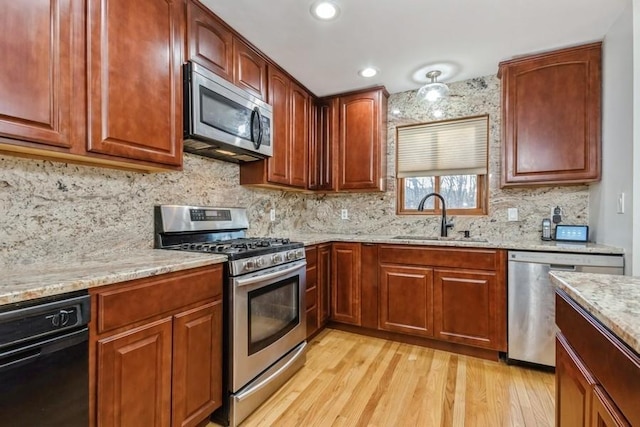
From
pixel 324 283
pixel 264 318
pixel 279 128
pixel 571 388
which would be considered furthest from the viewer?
pixel 324 283

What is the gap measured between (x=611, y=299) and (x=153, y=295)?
5.12ft

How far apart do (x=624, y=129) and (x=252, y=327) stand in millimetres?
2527

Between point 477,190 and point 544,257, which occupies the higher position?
point 477,190

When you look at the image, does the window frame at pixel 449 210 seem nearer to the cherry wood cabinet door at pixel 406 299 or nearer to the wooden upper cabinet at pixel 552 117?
the wooden upper cabinet at pixel 552 117

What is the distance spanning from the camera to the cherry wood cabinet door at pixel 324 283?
2.66m

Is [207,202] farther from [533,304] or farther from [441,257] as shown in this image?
[533,304]

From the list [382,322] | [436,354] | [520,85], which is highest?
[520,85]

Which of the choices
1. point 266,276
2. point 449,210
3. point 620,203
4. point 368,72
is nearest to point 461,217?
point 449,210

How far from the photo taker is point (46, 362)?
3.06 feet

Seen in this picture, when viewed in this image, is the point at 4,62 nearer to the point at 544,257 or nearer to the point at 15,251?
the point at 15,251

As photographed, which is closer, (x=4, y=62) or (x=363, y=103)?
(x=4, y=62)

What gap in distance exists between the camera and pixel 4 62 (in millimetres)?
1057

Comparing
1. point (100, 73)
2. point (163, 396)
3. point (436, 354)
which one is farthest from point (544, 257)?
point (100, 73)

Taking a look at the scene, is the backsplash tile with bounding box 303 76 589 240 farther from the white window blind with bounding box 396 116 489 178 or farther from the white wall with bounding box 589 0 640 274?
the white wall with bounding box 589 0 640 274
